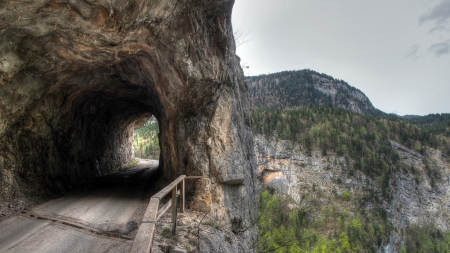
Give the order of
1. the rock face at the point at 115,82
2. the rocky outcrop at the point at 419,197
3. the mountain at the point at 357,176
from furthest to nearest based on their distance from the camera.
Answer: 1. the rocky outcrop at the point at 419,197
2. the mountain at the point at 357,176
3. the rock face at the point at 115,82

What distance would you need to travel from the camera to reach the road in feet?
17.0

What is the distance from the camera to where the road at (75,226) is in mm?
5179

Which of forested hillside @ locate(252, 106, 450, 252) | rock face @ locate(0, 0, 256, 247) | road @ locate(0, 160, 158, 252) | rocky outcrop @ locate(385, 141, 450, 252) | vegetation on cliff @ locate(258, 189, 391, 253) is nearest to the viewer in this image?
road @ locate(0, 160, 158, 252)

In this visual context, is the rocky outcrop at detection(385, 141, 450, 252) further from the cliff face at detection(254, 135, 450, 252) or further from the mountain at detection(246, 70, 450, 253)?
the mountain at detection(246, 70, 450, 253)

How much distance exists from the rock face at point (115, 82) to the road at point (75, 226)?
51.7 inches

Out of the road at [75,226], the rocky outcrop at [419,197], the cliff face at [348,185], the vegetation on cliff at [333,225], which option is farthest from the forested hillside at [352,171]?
the road at [75,226]

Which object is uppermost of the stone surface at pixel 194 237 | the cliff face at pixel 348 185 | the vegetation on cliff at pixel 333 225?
the stone surface at pixel 194 237

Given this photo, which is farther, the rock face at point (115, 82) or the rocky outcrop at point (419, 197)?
the rocky outcrop at point (419, 197)

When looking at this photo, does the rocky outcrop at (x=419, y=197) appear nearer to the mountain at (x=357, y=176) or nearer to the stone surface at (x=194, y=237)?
the mountain at (x=357, y=176)

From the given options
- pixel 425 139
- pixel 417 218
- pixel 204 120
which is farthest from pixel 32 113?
pixel 425 139

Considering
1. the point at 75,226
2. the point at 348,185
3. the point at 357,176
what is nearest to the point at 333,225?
the point at 348,185

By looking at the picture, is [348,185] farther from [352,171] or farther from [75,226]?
[75,226]

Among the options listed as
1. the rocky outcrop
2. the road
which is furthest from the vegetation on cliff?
the road

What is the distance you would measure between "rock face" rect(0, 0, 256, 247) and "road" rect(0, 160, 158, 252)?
1.31m
